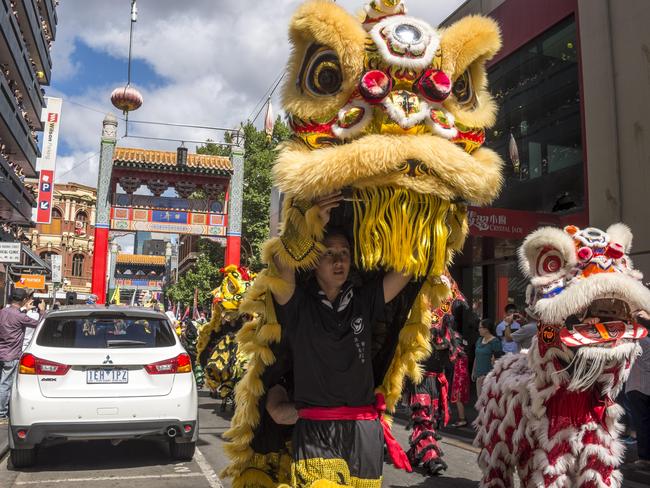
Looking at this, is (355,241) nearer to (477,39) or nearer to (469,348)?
(477,39)

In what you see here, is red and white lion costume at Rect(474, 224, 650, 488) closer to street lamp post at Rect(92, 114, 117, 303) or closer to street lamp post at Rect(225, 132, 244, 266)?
street lamp post at Rect(225, 132, 244, 266)

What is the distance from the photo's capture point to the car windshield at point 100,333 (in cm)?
582

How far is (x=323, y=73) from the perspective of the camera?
261 centimetres

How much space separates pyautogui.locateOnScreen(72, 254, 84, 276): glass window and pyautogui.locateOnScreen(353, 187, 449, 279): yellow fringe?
5904 centimetres

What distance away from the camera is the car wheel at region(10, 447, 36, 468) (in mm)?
5578

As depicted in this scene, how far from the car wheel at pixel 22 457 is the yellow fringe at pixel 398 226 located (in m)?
4.62

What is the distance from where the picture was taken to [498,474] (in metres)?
3.66

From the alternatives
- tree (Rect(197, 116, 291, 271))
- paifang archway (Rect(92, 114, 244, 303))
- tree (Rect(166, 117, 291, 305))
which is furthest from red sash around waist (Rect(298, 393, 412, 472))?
tree (Rect(197, 116, 291, 271))

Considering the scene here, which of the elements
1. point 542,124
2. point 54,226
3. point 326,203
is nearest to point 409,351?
point 326,203

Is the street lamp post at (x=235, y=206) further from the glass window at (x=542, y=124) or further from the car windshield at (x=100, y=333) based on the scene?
the car windshield at (x=100, y=333)

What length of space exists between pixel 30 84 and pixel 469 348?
2167 centimetres

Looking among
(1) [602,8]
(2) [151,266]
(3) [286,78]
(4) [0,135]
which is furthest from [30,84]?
(2) [151,266]

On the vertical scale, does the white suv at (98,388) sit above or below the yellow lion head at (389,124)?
below

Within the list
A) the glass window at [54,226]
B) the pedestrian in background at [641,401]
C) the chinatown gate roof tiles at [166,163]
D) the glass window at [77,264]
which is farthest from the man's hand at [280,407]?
the glass window at [77,264]
